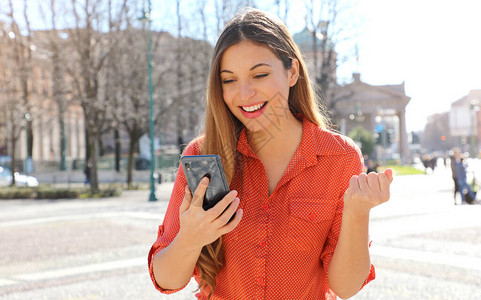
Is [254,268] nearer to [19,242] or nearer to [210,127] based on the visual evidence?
[210,127]

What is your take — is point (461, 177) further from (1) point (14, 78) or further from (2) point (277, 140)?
(1) point (14, 78)

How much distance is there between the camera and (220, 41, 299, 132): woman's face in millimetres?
1865

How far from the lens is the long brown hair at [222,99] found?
5.99ft

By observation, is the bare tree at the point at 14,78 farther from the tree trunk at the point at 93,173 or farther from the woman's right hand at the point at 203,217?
the woman's right hand at the point at 203,217

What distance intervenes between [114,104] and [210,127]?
→ 28083mm

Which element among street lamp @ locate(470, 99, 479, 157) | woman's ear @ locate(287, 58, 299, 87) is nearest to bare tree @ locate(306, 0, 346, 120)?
street lamp @ locate(470, 99, 479, 157)

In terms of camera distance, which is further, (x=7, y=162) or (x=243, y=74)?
(x=7, y=162)

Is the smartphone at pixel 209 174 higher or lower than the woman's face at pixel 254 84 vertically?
lower

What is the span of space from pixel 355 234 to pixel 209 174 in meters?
0.53

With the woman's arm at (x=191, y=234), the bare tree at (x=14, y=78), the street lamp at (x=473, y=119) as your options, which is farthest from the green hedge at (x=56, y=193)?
the woman's arm at (x=191, y=234)

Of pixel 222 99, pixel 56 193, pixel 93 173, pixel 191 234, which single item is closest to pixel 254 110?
pixel 222 99

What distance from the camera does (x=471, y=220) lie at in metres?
10.8

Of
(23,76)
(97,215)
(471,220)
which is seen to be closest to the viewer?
(471,220)

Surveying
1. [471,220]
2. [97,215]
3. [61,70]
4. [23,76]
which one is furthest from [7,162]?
[471,220]
